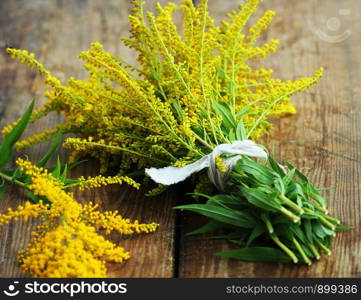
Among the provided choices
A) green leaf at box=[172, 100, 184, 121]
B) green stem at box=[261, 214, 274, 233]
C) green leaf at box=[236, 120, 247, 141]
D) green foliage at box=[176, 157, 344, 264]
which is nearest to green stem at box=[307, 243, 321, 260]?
green foliage at box=[176, 157, 344, 264]

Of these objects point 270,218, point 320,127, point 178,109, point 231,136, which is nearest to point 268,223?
point 270,218

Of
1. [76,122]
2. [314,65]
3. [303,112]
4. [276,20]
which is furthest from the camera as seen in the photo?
[276,20]

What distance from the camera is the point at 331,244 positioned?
1369 mm

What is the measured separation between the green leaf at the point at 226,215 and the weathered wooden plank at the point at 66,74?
0.42 feet

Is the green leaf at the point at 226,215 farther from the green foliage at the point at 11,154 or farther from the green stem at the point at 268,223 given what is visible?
the green foliage at the point at 11,154

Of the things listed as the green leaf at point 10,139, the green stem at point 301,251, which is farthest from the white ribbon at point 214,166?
the green leaf at point 10,139

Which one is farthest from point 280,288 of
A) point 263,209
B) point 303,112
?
point 303,112

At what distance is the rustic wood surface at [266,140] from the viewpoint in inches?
53.6

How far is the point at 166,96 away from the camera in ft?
5.23

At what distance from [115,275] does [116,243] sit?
0.10 metres

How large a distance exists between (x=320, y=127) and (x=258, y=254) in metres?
0.63

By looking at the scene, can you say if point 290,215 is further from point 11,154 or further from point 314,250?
point 11,154

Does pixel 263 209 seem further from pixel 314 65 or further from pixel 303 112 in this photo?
pixel 314 65

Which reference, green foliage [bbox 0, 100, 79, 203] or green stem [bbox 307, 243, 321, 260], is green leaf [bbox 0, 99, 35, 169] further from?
green stem [bbox 307, 243, 321, 260]
